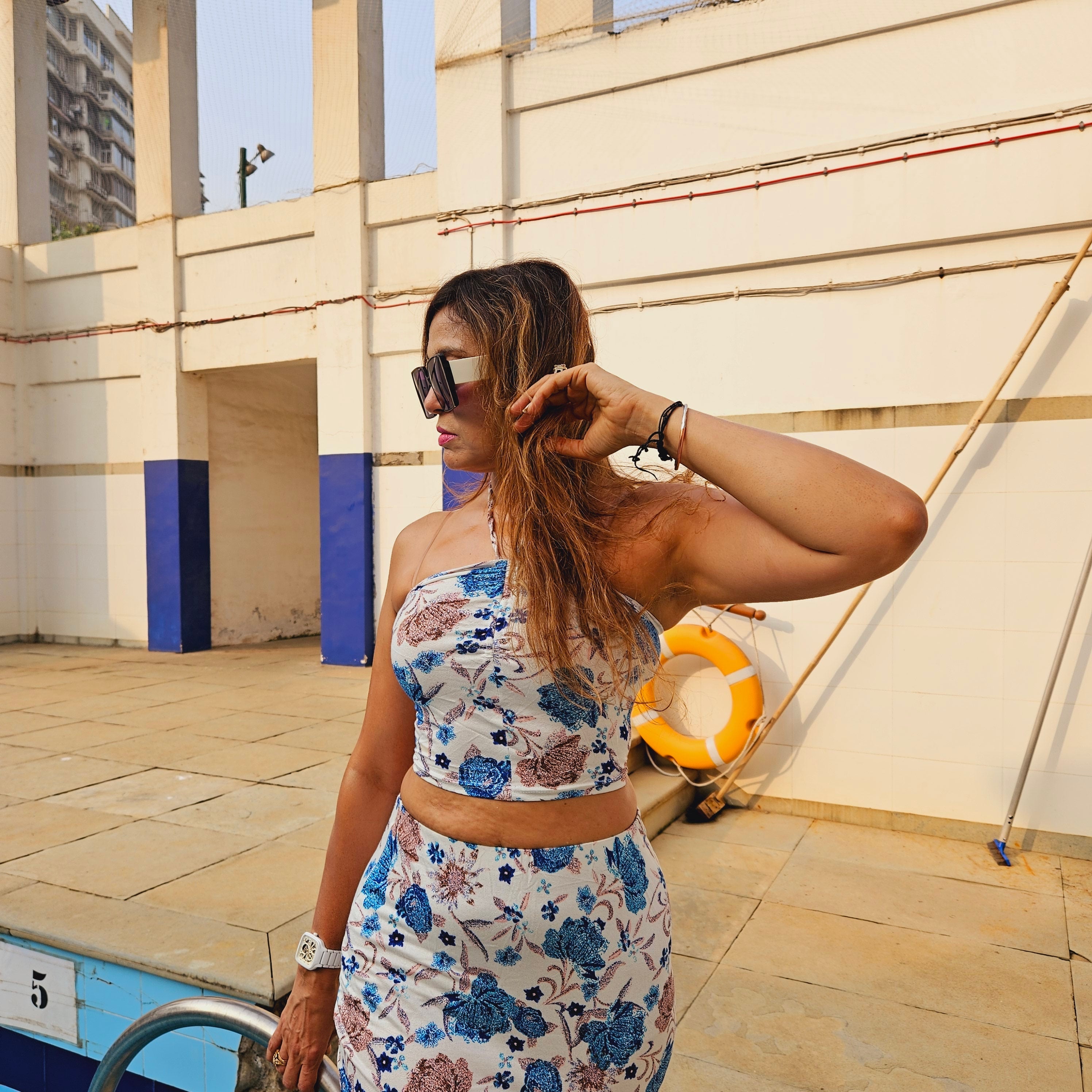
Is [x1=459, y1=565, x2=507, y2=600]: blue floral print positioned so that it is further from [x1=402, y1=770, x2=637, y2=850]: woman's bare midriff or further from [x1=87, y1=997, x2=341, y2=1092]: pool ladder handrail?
[x1=87, y1=997, x2=341, y2=1092]: pool ladder handrail

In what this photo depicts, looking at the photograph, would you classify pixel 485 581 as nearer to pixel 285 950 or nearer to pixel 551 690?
pixel 551 690

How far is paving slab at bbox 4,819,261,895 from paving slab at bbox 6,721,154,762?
1.48m

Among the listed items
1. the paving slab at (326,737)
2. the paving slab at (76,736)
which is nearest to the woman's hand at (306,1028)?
the paving slab at (326,737)

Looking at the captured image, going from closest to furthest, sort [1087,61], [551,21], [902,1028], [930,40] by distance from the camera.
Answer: [902,1028]
[1087,61]
[930,40]
[551,21]

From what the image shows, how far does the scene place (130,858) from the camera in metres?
3.08

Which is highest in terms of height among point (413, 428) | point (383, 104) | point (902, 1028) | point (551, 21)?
point (551, 21)

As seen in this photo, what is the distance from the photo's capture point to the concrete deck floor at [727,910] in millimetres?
2418

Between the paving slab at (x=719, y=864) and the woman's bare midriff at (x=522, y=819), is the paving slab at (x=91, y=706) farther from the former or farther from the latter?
the woman's bare midriff at (x=522, y=819)

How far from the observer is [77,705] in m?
5.68

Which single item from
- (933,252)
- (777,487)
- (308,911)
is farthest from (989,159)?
(308,911)

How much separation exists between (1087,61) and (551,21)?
4174 mm

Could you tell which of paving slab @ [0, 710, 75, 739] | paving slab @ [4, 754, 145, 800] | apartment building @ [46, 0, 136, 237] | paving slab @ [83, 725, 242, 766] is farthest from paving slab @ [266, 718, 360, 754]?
apartment building @ [46, 0, 136, 237]

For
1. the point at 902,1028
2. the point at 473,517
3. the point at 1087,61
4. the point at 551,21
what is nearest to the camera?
the point at 473,517

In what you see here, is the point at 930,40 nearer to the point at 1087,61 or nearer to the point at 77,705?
the point at 1087,61
